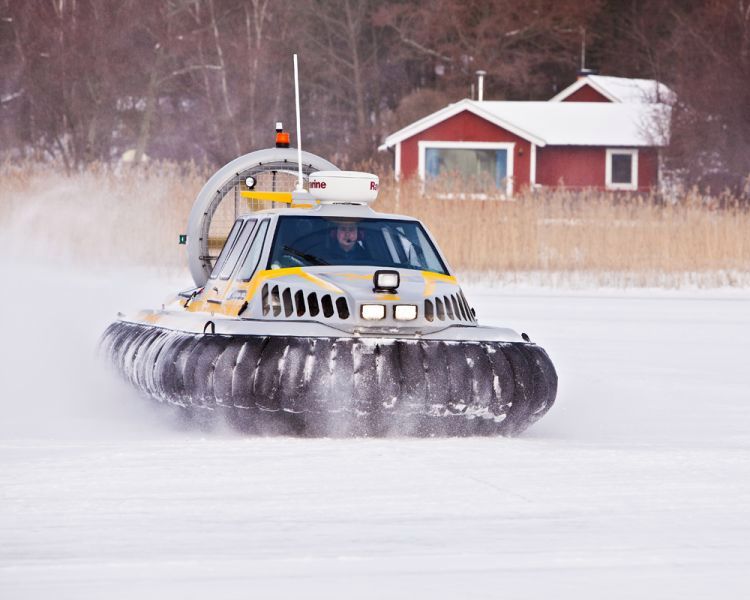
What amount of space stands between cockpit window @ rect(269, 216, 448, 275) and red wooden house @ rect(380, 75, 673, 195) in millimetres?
31875

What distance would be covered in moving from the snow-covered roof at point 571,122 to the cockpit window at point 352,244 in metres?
31.5

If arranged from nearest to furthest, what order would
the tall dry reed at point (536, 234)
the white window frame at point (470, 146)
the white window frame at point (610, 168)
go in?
the tall dry reed at point (536, 234), the white window frame at point (470, 146), the white window frame at point (610, 168)

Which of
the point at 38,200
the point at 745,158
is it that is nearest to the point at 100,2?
the point at 745,158

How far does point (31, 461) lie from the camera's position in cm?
702

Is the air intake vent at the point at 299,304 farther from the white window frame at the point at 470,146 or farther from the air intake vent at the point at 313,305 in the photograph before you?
the white window frame at the point at 470,146

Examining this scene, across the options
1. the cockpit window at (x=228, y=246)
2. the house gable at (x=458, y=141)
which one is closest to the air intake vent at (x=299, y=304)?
the cockpit window at (x=228, y=246)

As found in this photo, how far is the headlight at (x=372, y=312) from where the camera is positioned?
7934 mm

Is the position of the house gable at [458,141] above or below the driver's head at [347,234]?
above

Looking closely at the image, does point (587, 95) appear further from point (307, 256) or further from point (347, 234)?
point (307, 256)

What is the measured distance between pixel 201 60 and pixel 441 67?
11.2 metres

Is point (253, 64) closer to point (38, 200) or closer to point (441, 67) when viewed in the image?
point (441, 67)

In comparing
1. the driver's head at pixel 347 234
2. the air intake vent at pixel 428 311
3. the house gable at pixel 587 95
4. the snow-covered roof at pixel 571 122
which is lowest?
the air intake vent at pixel 428 311

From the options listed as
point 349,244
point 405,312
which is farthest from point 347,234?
point 405,312

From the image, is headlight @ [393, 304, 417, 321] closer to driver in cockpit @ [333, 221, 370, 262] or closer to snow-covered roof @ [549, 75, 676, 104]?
driver in cockpit @ [333, 221, 370, 262]
